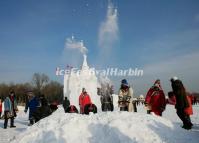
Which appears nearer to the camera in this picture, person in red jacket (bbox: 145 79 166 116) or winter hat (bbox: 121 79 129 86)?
person in red jacket (bbox: 145 79 166 116)

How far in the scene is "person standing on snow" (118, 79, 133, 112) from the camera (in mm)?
12370

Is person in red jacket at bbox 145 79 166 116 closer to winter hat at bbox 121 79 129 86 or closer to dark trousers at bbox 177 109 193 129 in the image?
winter hat at bbox 121 79 129 86

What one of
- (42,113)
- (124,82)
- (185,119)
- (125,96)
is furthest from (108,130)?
(42,113)

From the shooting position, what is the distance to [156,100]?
11.8 meters

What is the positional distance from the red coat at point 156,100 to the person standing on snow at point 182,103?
1.17m

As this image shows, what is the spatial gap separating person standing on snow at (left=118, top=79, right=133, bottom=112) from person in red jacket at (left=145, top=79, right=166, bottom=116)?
73 cm

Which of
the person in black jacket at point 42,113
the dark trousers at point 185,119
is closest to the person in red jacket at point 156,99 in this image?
the dark trousers at point 185,119

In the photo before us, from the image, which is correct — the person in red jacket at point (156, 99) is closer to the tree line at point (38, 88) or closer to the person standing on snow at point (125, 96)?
the person standing on snow at point (125, 96)

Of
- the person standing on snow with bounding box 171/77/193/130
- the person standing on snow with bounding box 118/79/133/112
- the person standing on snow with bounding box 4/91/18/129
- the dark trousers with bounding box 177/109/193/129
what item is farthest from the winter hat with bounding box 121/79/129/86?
the person standing on snow with bounding box 4/91/18/129

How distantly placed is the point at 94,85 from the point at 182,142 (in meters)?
37.9

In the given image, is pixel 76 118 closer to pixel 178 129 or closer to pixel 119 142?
pixel 119 142

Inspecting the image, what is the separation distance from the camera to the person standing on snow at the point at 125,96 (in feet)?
40.6

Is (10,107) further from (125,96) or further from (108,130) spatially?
(108,130)

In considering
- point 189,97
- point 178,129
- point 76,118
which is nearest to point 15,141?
point 76,118
